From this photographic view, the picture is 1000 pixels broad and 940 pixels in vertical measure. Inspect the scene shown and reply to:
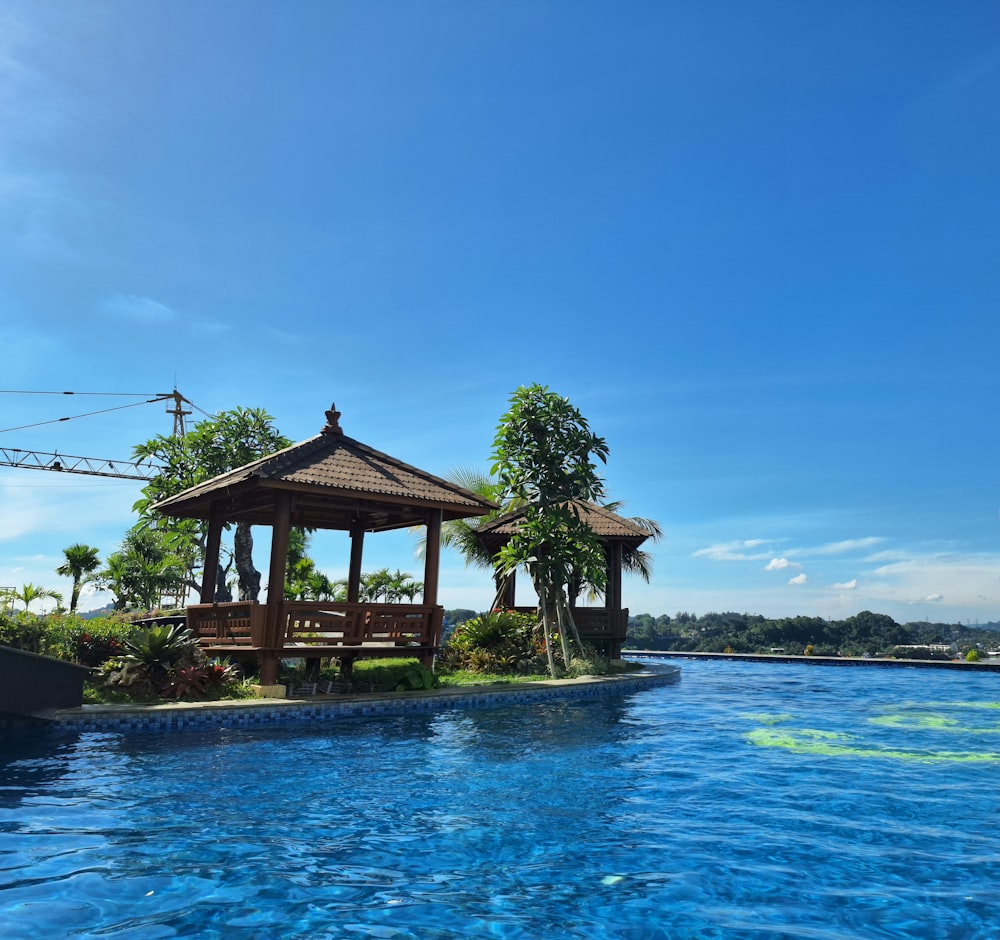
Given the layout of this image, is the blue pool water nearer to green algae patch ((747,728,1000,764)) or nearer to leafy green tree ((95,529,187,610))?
green algae patch ((747,728,1000,764))

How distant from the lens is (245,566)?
23.3 metres

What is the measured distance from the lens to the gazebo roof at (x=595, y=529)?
72.8 feet

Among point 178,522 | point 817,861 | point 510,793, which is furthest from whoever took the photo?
point 178,522

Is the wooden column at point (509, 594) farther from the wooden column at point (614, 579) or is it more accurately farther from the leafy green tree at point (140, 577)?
the leafy green tree at point (140, 577)

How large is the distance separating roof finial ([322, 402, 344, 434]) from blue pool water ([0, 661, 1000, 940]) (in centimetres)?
670

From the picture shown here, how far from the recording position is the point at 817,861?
5.83 meters

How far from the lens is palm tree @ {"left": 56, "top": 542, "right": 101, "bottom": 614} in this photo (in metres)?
39.5

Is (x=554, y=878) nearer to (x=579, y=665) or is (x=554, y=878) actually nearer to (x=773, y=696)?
(x=579, y=665)

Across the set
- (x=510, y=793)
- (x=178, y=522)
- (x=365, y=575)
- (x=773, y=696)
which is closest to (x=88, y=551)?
(x=365, y=575)

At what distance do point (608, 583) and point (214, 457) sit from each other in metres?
12.6

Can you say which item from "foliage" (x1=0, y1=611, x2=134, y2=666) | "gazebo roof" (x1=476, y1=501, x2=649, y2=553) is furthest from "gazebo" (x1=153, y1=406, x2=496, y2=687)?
"gazebo roof" (x1=476, y1=501, x2=649, y2=553)

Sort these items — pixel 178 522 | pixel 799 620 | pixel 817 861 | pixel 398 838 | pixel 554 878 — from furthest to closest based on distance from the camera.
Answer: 1. pixel 799 620
2. pixel 178 522
3. pixel 398 838
4. pixel 817 861
5. pixel 554 878

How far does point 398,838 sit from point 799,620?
51173 mm

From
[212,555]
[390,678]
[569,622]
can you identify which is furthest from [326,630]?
[569,622]
